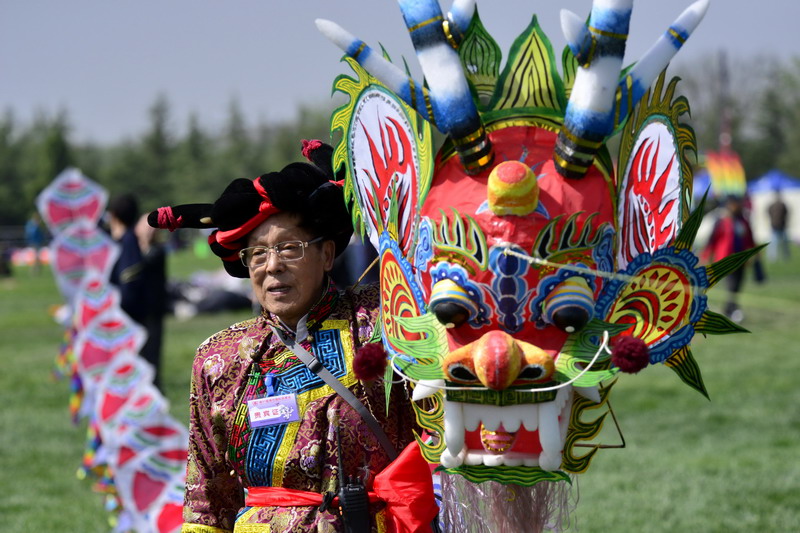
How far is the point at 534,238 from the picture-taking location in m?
2.94

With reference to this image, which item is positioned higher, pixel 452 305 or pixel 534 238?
pixel 534 238

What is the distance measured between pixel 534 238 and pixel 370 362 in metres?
0.53

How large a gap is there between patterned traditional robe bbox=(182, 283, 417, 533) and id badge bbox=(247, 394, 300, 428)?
2 cm

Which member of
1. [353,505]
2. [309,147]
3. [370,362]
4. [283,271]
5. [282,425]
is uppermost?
[309,147]

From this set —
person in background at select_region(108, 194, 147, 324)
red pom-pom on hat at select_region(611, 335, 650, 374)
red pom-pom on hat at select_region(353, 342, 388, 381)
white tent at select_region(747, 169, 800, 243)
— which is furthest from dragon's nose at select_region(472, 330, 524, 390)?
white tent at select_region(747, 169, 800, 243)

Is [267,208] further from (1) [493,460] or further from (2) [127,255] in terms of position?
(2) [127,255]

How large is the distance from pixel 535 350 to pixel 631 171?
23.6 inches

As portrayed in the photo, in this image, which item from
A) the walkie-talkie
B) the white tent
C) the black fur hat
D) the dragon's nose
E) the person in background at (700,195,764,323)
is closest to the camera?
the dragon's nose

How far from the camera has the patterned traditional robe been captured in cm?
348

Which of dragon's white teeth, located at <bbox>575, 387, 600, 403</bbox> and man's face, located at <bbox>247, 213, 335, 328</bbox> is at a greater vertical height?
man's face, located at <bbox>247, 213, 335, 328</bbox>

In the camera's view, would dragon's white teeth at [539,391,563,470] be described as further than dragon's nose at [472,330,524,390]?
Yes

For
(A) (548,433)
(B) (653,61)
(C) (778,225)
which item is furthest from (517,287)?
(C) (778,225)

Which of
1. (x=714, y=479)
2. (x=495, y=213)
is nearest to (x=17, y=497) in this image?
(x=714, y=479)

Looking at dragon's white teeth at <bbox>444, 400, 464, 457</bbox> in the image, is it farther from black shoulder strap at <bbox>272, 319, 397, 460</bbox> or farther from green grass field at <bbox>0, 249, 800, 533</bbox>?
green grass field at <bbox>0, 249, 800, 533</bbox>
